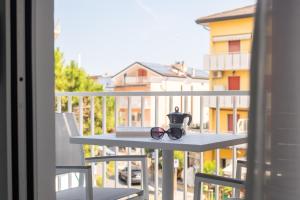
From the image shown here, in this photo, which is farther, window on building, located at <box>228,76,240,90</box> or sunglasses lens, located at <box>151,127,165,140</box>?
window on building, located at <box>228,76,240,90</box>

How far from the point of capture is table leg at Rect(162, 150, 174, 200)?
2230 mm

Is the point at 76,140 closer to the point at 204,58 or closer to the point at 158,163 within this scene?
the point at 158,163

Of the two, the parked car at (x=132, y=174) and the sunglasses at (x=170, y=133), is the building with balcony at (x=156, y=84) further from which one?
the sunglasses at (x=170, y=133)

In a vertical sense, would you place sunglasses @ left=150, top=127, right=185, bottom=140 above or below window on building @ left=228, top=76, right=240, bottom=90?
below

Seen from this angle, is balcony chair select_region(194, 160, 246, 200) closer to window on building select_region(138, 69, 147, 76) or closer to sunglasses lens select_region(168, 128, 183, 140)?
sunglasses lens select_region(168, 128, 183, 140)

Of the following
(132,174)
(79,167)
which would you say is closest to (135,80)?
(132,174)

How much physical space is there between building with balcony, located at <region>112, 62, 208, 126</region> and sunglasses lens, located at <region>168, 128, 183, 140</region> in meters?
1.13

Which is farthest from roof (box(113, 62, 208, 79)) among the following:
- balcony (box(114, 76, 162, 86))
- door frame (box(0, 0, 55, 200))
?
door frame (box(0, 0, 55, 200))

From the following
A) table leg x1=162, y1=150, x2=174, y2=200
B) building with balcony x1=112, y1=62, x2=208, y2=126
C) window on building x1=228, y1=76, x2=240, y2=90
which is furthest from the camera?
building with balcony x1=112, y1=62, x2=208, y2=126

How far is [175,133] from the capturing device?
83.9 inches

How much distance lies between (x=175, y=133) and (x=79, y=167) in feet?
1.87

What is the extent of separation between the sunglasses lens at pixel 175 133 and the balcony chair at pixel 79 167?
1.30 ft

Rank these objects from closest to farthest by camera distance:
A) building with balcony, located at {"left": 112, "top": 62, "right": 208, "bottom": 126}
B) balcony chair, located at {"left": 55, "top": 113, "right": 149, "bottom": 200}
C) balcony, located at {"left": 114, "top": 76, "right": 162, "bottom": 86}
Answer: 1. balcony chair, located at {"left": 55, "top": 113, "right": 149, "bottom": 200}
2. building with balcony, located at {"left": 112, "top": 62, "right": 208, "bottom": 126}
3. balcony, located at {"left": 114, "top": 76, "right": 162, "bottom": 86}

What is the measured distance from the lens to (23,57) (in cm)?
132
